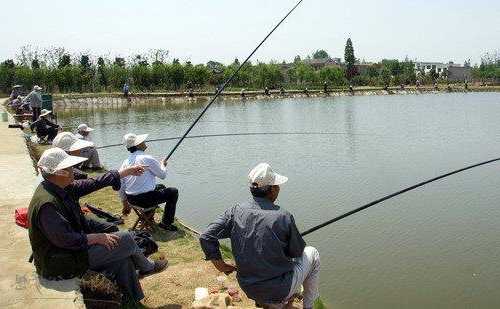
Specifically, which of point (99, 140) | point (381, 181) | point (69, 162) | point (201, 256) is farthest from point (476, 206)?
point (99, 140)

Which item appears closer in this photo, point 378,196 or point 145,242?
point 145,242

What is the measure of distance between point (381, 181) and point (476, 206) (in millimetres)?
2486

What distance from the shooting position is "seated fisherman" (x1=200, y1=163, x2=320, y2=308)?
362 cm

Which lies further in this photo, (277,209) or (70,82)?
(70,82)

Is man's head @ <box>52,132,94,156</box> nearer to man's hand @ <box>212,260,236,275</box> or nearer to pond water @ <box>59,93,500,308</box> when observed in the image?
man's hand @ <box>212,260,236,275</box>

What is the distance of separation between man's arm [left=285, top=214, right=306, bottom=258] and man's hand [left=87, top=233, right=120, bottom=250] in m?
1.48

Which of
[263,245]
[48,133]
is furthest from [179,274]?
[48,133]

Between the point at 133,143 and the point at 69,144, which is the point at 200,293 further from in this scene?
the point at 133,143

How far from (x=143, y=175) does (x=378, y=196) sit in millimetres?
5474

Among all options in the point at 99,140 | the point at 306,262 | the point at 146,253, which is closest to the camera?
the point at 306,262

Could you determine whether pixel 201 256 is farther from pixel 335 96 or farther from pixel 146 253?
pixel 335 96

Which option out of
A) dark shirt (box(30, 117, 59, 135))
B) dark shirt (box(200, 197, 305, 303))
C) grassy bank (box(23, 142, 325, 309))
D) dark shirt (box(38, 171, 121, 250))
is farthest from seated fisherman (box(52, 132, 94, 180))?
dark shirt (box(30, 117, 59, 135))

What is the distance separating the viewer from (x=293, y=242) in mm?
3676

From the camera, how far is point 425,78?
246 feet
